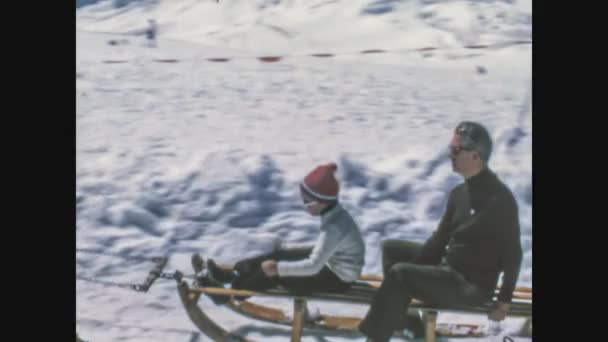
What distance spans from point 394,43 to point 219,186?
1.15 m

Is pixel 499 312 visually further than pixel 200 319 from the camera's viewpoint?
No

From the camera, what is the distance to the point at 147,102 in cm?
380

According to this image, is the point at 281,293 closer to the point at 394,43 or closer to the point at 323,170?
the point at 323,170

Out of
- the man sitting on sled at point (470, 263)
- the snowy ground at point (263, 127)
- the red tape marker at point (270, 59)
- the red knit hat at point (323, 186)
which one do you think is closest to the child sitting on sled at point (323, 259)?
the red knit hat at point (323, 186)

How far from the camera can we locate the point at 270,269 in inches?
115

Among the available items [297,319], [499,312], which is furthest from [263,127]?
[499,312]

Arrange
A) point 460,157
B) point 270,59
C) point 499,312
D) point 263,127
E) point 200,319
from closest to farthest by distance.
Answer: point 499,312 → point 460,157 → point 200,319 → point 263,127 → point 270,59

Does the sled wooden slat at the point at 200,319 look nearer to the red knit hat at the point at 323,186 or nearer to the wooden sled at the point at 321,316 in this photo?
the wooden sled at the point at 321,316

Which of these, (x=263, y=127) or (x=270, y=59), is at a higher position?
Answer: (x=270, y=59)

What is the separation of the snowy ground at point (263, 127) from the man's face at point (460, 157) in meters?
0.37

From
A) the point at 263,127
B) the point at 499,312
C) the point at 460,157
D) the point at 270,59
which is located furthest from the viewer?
the point at 270,59

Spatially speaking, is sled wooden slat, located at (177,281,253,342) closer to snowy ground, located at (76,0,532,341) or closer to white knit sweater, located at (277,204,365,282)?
snowy ground, located at (76,0,532,341)

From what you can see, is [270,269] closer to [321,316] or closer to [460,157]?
[321,316]

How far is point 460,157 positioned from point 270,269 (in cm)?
83
